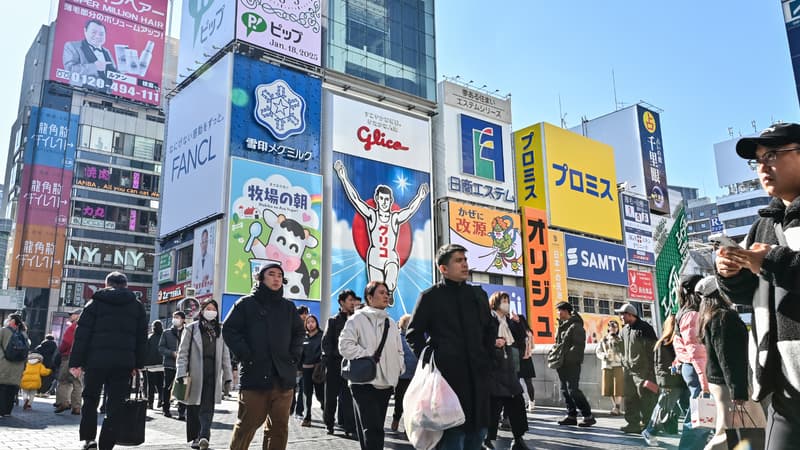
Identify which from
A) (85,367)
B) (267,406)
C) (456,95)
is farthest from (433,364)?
(456,95)

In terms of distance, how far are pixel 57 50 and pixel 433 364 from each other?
51550 mm

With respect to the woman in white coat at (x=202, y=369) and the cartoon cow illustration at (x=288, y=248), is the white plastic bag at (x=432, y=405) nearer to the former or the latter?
the woman in white coat at (x=202, y=369)

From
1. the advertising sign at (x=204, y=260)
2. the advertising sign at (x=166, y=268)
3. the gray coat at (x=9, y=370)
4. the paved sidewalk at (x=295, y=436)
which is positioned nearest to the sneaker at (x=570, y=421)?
the paved sidewalk at (x=295, y=436)

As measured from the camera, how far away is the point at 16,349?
9531 millimetres

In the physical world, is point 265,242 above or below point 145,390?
above

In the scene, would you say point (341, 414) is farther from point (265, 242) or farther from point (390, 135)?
point (390, 135)

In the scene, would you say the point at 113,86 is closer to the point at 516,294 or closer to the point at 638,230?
the point at 516,294

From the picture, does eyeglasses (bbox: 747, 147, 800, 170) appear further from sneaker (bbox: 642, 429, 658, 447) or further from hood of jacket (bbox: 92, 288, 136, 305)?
hood of jacket (bbox: 92, 288, 136, 305)

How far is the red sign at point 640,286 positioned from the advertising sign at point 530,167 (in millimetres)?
11566

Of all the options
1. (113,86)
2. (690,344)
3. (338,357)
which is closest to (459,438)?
(690,344)

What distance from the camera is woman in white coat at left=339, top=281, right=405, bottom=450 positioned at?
4691 mm

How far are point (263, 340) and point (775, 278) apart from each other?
11.6 ft

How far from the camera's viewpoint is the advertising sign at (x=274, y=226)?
1075 inches

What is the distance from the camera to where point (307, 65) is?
32344 mm
